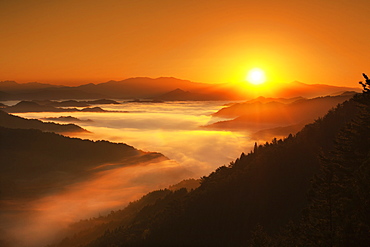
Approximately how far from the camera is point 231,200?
110 m

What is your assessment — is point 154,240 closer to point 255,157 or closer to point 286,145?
point 255,157

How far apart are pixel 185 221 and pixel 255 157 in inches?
1349

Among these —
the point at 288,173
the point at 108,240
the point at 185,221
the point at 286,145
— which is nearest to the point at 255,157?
the point at 286,145

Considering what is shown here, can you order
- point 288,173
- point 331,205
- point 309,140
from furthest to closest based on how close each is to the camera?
point 309,140 < point 288,173 < point 331,205

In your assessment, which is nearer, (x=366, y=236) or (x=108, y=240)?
(x=366, y=236)

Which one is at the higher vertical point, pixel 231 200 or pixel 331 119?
pixel 331 119

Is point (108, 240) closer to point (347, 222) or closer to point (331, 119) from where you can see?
point (331, 119)

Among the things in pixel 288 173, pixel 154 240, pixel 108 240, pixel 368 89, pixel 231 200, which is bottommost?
pixel 108 240

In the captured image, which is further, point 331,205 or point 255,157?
point 255,157

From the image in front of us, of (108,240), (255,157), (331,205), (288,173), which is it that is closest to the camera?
(331,205)

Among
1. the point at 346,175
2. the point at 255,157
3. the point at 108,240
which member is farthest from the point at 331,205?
the point at 108,240

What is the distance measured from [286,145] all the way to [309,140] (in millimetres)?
7678

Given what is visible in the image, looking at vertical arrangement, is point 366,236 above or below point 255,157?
above

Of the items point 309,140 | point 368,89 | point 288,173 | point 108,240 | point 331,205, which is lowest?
point 108,240
